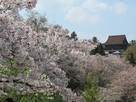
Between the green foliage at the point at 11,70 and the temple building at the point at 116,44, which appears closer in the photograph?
the green foliage at the point at 11,70

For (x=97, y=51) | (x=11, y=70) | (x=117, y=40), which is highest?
(x=117, y=40)

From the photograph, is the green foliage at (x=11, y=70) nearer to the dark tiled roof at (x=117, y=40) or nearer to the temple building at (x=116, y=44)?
the temple building at (x=116, y=44)

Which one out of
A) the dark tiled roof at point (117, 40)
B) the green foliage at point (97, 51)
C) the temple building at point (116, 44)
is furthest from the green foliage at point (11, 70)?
the dark tiled roof at point (117, 40)

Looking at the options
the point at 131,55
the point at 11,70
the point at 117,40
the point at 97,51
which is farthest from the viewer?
the point at 117,40

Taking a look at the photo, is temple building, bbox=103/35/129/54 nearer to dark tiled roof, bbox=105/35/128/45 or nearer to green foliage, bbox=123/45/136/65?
dark tiled roof, bbox=105/35/128/45

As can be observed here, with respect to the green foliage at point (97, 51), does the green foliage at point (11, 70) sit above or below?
below

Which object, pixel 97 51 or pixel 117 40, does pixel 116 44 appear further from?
pixel 97 51

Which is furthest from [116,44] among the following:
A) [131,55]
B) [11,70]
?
[11,70]

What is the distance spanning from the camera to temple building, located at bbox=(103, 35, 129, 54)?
85.6 metres

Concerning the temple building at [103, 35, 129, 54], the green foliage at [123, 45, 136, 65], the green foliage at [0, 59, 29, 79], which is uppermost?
the temple building at [103, 35, 129, 54]

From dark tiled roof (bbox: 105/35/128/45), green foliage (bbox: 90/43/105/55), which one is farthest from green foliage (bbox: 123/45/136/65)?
dark tiled roof (bbox: 105/35/128/45)

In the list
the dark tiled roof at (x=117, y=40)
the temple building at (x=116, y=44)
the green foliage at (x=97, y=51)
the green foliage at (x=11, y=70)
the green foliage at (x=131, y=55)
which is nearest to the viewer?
the green foliage at (x=11, y=70)

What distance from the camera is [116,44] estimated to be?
8662 cm

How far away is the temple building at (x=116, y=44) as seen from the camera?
8561cm
